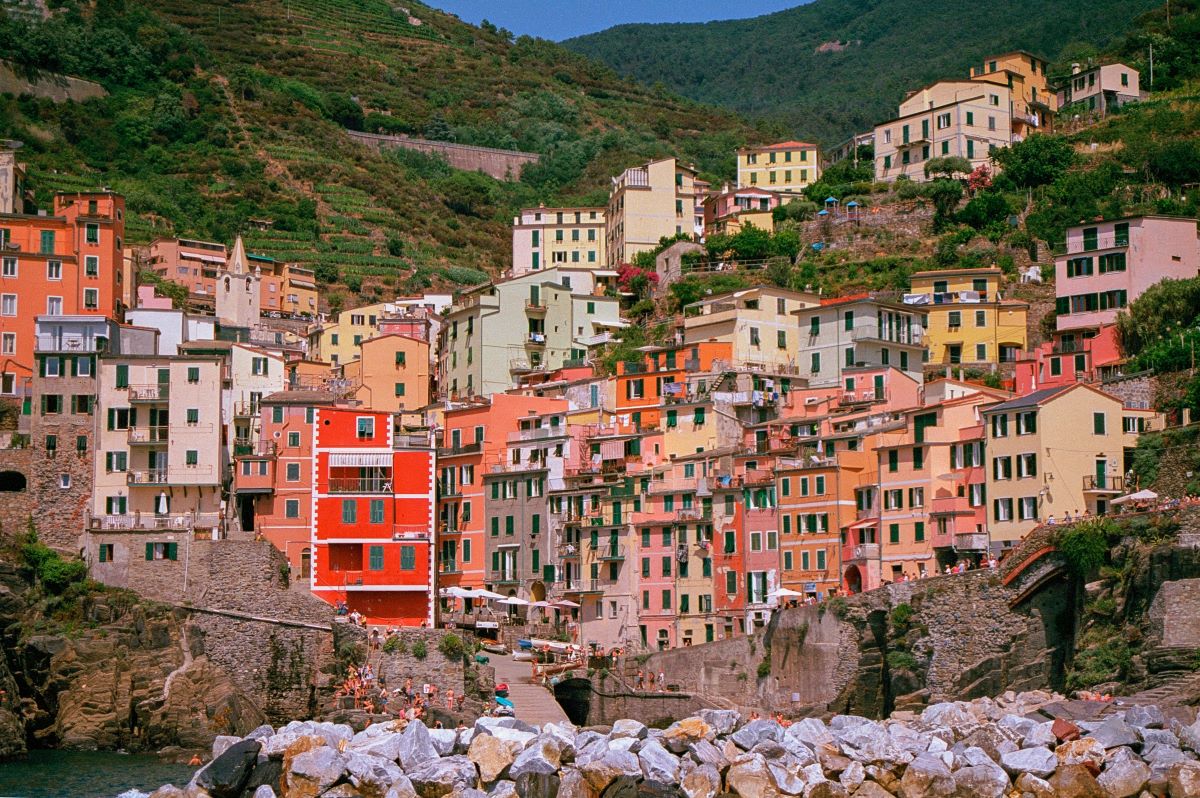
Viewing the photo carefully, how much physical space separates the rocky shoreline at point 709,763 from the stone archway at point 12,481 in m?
31.5

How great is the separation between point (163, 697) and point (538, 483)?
21489mm

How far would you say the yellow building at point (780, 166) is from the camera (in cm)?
12406

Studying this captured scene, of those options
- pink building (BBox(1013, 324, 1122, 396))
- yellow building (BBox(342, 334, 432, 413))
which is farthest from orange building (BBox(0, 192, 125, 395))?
pink building (BBox(1013, 324, 1122, 396))

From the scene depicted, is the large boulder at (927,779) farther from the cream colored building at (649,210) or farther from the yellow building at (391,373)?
the cream colored building at (649,210)

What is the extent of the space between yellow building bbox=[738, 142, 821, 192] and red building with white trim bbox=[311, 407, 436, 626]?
52930 mm

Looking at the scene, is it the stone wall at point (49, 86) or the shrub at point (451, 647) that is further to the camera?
the stone wall at point (49, 86)

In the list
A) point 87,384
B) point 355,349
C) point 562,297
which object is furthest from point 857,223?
point 87,384

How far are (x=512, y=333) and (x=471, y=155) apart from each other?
85391 mm

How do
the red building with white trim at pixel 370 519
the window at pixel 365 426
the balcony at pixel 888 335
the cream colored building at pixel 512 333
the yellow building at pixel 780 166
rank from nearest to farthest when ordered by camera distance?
the red building with white trim at pixel 370 519, the window at pixel 365 426, the balcony at pixel 888 335, the cream colored building at pixel 512 333, the yellow building at pixel 780 166

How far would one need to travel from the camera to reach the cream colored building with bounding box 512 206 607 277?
11844 cm

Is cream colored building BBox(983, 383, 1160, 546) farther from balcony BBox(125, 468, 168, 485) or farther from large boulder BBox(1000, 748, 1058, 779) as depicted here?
balcony BBox(125, 468, 168, 485)

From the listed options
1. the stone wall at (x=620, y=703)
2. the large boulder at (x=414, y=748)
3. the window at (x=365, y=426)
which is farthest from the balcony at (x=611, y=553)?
the large boulder at (x=414, y=748)

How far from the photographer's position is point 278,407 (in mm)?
76812

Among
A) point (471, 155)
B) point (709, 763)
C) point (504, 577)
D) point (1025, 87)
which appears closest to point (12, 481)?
point (504, 577)
